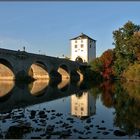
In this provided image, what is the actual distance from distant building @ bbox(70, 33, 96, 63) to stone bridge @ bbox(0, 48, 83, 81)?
23.2 metres

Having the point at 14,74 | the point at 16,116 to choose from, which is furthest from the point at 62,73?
the point at 16,116

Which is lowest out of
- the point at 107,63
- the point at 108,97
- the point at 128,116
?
the point at 128,116

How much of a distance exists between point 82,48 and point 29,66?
53330mm

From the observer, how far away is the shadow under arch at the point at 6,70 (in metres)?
55.5

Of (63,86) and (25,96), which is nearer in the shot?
(25,96)

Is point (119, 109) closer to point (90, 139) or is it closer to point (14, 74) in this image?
point (90, 139)

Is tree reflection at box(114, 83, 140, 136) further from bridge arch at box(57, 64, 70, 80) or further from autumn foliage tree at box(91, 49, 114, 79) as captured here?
bridge arch at box(57, 64, 70, 80)

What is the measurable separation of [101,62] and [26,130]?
67.7 m

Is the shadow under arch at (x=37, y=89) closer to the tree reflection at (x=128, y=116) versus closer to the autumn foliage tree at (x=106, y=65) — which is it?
the tree reflection at (x=128, y=116)

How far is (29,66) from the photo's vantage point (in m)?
61.8

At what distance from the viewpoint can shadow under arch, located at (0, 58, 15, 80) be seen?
55.5 metres

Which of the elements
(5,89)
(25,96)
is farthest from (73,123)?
(5,89)

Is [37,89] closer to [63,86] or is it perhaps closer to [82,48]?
[63,86]

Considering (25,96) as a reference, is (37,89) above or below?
above
